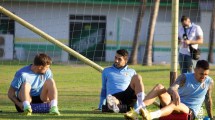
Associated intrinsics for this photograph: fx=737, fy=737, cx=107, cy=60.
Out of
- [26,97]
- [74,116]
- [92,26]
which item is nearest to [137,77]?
[74,116]

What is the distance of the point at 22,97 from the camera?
10617 millimetres

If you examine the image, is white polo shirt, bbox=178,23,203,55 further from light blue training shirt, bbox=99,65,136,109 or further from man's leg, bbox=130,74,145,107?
man's leg, bbox=130,74,145,107

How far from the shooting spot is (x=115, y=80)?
11.6m

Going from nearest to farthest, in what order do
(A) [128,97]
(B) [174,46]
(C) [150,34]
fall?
(A) [128,97]
(B) [174,46]
(C) [150,34]

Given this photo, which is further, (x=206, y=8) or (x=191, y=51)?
(x=206, y=8)

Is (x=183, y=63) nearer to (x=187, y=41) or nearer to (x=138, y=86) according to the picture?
(x=187, y=41)

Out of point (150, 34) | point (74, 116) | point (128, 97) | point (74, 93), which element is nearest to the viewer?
point (74, 116)

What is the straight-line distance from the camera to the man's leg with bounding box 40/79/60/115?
10602 mm

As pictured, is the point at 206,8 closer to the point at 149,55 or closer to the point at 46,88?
the point at 149,55

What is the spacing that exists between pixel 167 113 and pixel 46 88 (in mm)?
2163

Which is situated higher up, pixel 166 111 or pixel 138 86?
pixel 138 86

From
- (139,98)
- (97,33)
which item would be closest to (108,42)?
(97,33)

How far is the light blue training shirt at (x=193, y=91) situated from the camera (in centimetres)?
982

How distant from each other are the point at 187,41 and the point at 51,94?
499 cm
